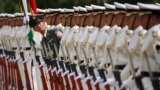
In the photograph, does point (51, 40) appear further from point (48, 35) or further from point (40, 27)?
point (40, 27)

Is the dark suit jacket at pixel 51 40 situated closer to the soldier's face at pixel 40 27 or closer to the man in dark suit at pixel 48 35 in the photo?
the man in dark suit at pixel 48 35

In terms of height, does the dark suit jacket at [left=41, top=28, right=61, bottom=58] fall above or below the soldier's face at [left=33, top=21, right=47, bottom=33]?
below

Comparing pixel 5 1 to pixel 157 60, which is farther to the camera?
pixel 5 1

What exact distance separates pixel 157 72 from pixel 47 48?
175 inches

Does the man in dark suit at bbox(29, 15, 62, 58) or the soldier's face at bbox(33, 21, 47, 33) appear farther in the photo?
the soldier's face at bbox(33, 21, 47, 33)

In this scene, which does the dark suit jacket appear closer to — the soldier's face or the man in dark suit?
the man in dark suit

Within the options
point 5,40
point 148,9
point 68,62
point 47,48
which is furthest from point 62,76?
point 5,40

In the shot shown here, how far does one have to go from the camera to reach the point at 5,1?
4459cm

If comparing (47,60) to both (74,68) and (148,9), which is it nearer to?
(74,68)

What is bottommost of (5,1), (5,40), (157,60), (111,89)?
(5,1)

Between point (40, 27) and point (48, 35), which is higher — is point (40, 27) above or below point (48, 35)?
above

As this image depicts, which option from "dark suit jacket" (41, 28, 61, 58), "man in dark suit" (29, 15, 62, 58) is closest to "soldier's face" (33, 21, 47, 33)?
"man in dark suit" (29, 15, 62, 58)

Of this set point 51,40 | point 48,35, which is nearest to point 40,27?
point 48,35

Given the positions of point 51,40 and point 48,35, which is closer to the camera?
point 51,40
